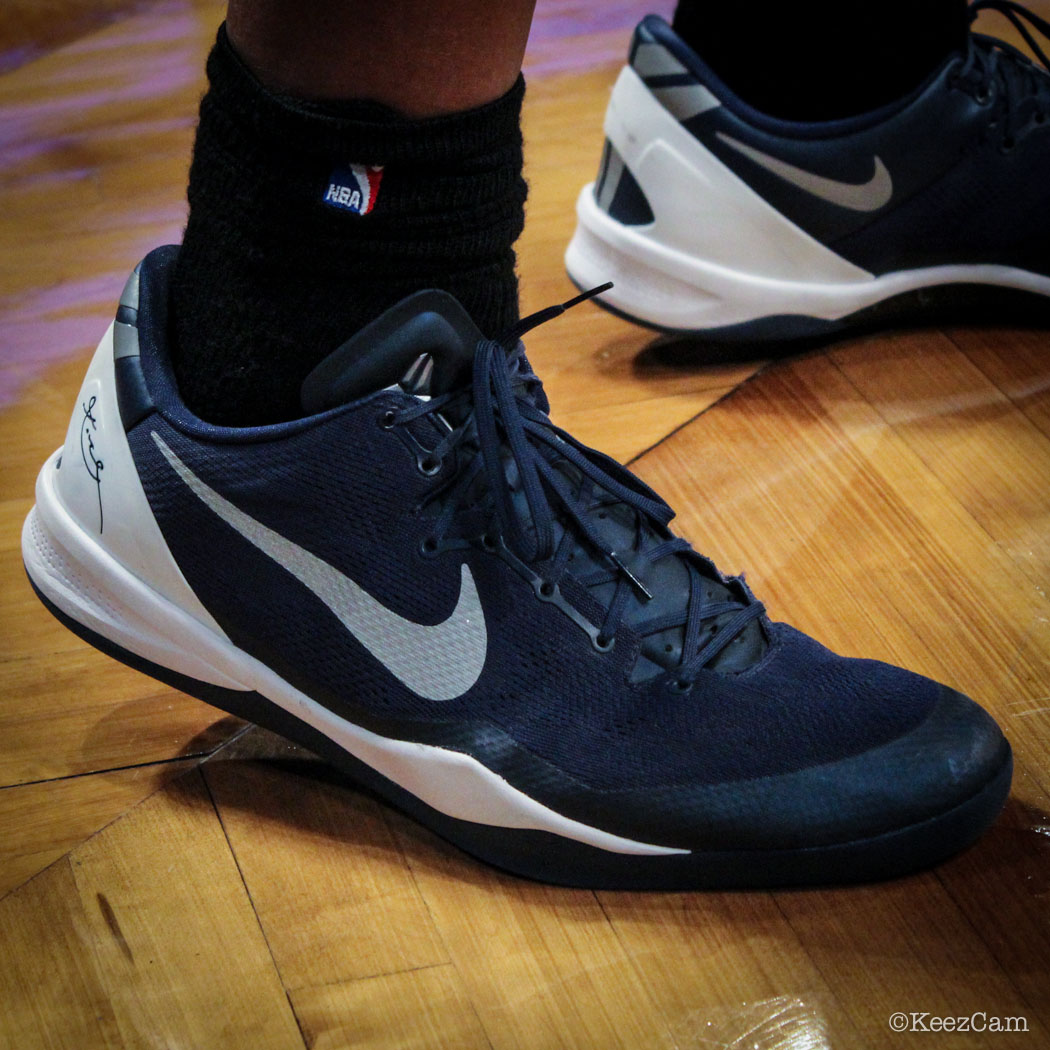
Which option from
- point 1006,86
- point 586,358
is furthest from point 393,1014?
point 1006,86

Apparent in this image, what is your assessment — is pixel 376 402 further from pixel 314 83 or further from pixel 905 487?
pixel 905 487

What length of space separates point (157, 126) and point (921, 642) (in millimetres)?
1125

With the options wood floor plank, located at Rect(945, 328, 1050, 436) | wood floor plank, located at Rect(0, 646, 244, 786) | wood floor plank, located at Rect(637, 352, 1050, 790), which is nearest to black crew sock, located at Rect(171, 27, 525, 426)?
wood floor plank, located at Rect(0, 646, 244, 786)

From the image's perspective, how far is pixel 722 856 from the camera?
62cm

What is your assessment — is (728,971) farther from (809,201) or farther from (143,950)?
(809,201)

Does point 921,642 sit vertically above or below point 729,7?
below

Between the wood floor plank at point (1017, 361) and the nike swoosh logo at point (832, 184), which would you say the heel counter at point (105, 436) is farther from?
the wood floor plank at point (1017, 361)

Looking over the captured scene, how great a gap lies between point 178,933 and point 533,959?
0.62ft

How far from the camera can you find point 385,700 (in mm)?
627

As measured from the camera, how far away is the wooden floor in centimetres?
58

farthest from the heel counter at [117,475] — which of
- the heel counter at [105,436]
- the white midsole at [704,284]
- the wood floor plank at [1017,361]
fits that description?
the wood floor plank at [1017,361]

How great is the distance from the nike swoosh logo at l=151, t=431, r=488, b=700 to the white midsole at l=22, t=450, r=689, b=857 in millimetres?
41

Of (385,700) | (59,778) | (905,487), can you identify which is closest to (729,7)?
(905,487)

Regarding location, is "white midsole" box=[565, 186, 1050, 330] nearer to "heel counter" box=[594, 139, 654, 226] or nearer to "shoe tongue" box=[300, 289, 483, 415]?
"heel counter" box=[594, 139, 654, 226]
